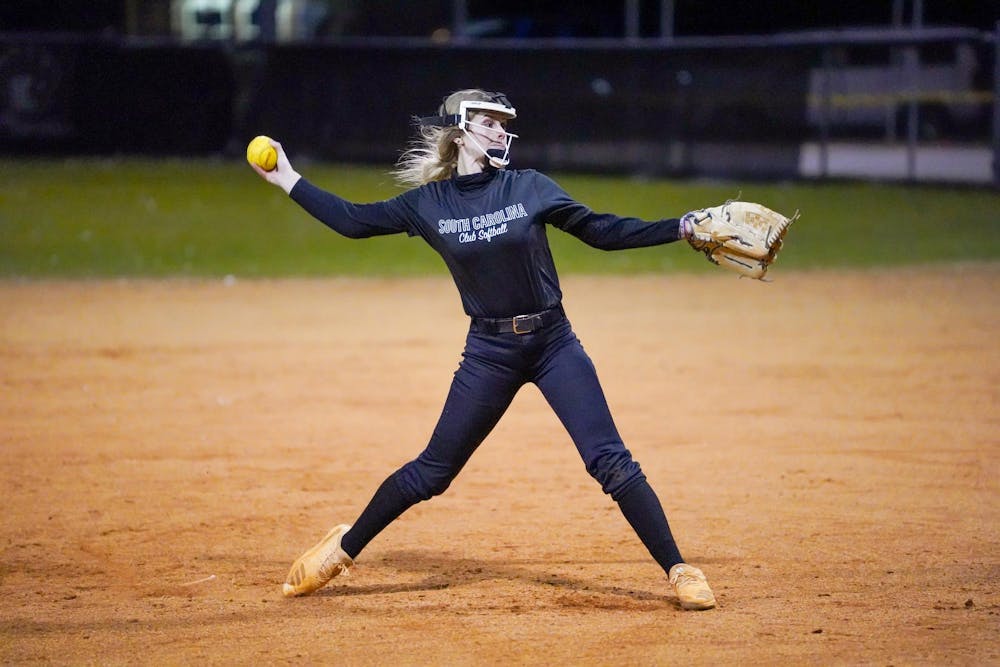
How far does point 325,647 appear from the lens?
4.98m

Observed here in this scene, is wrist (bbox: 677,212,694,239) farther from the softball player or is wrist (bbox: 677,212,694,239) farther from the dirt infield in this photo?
the dirt infield

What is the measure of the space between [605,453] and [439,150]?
1432 millimetres

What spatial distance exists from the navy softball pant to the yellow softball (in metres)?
1.08

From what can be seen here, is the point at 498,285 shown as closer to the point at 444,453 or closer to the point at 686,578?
the point at 444,453

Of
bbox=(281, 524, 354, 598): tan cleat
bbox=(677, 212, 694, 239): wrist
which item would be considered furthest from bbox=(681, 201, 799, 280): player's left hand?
bbox=(281, 524, 354, 598): tan cleat

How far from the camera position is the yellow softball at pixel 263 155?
540cm

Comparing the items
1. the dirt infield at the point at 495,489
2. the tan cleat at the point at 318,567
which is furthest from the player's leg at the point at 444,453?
the dirt infield at the point at 495,489

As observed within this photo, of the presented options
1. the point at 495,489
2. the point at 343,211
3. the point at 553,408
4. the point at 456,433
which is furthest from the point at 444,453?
the point at 495,489

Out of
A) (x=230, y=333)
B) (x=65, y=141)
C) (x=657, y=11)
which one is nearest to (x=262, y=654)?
(x=230, y=333)

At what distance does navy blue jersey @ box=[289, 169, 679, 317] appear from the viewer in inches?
204

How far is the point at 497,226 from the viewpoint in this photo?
5.20m

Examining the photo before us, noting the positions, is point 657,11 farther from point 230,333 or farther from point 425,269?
point 230,333

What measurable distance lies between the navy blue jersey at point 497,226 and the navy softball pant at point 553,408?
15cm

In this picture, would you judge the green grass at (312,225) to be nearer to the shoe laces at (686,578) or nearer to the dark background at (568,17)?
the dark background at (568,17)
